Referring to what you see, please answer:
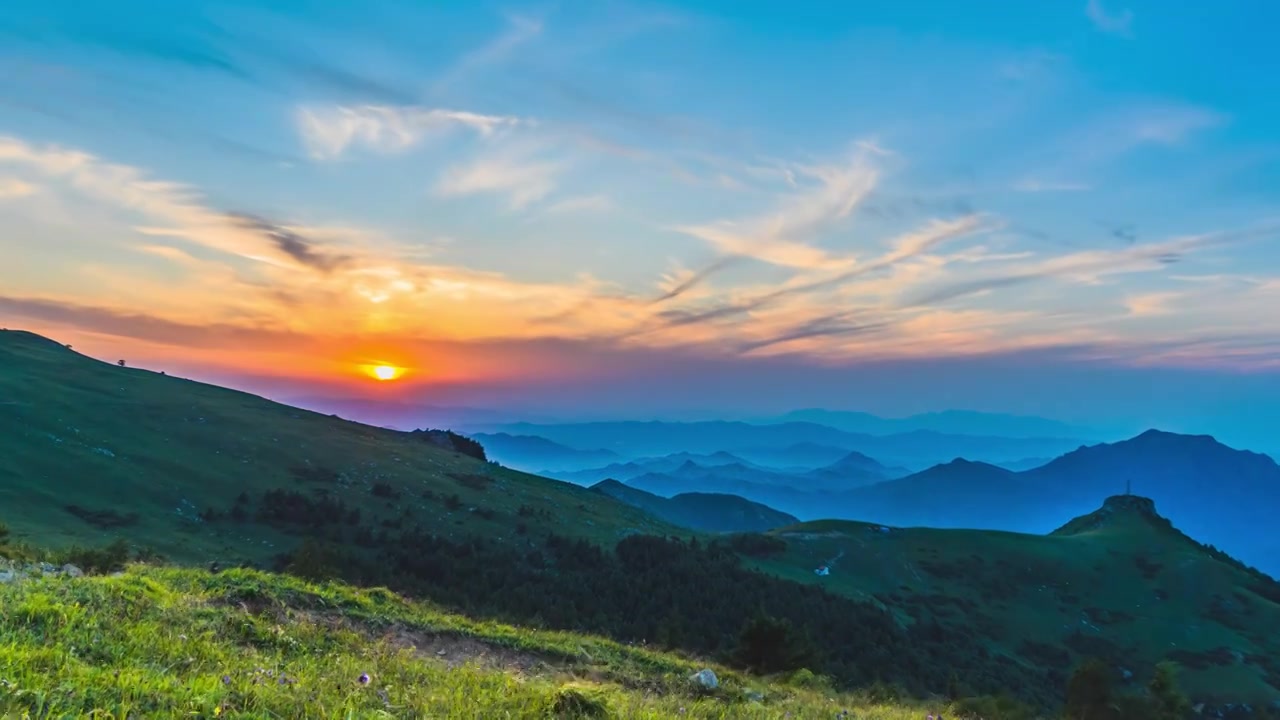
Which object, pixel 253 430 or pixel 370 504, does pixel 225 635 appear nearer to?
pixel 370 504

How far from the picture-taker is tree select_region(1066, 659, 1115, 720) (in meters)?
33.9

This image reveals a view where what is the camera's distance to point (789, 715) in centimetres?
999

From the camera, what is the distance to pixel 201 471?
60.7 m

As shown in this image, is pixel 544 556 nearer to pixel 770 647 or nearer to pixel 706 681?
pixel 770 647

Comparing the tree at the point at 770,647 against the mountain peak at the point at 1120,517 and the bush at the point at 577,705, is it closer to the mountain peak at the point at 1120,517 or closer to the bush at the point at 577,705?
the bush at the point at 577,705

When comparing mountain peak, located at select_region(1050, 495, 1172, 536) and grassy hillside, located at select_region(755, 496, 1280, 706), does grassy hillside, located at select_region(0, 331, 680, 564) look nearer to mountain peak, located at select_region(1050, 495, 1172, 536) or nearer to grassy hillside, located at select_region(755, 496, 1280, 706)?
grassy hillside, located at select_region(755, 496, 1280, 706)

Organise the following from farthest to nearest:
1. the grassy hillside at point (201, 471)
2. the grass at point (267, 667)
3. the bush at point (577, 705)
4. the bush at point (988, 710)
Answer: the grassy hillside at point (201, 471) → the bush at point (988, 710) → the bush at point (577, 705) → the grass at point (267, 667)

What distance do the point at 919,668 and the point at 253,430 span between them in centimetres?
8783

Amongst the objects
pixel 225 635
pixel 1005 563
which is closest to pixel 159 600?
pixel 225 635

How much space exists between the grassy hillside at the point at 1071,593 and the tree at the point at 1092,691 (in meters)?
59.2

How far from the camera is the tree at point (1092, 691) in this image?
111 feet

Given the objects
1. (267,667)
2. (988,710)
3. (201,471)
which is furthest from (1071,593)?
(267,667)

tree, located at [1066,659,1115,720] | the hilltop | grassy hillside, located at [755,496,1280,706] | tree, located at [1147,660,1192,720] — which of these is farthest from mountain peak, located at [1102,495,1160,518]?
tree, located at [1066,659,1115,720]

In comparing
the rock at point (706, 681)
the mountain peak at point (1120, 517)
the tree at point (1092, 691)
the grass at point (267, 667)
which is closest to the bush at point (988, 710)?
the grass at point (267, 667)
